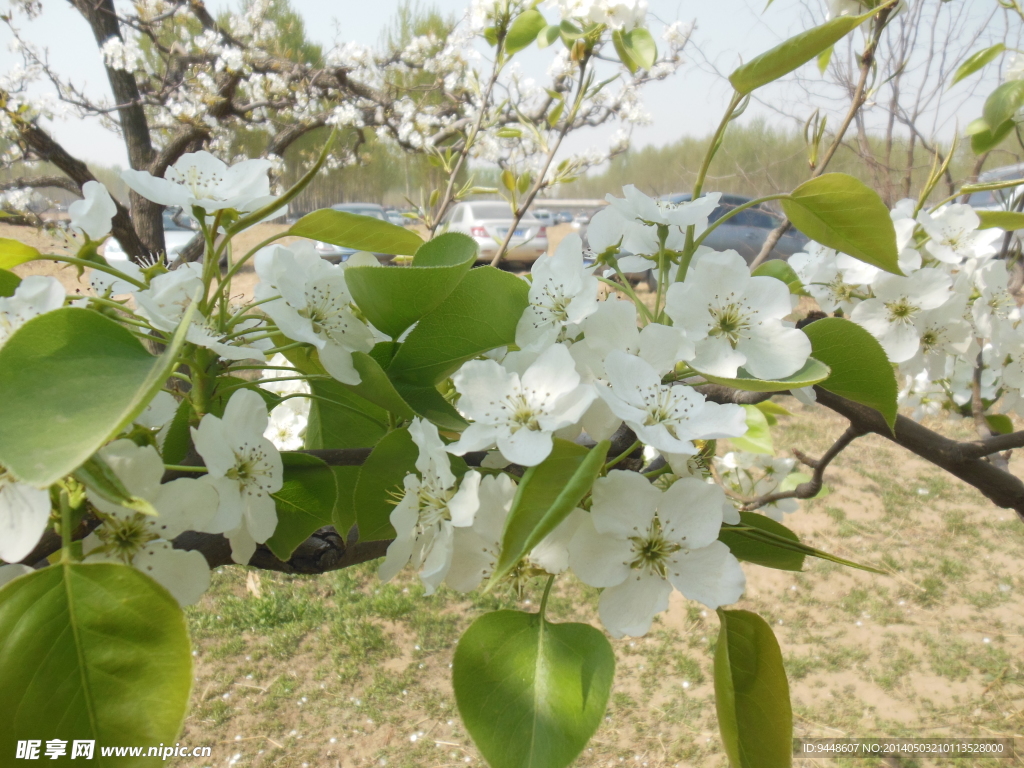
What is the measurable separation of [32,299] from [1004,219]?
808 millimetres

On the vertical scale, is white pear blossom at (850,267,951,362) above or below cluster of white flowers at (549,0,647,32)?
below

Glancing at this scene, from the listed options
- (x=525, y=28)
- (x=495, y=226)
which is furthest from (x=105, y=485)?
(x=495, y=226)

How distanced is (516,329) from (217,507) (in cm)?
20

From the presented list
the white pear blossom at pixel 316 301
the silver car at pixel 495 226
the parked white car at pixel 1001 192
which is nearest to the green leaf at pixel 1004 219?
the parked white car at pixel 1001 192

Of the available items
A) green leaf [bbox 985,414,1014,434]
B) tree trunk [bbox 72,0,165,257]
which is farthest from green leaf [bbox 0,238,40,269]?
tree trunk [bbox 72,0,165,257]

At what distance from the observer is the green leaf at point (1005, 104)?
856 mm

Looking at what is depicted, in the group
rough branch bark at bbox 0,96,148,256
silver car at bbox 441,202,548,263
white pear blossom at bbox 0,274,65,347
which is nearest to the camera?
white pear blossom at bbox 0,274,65,347

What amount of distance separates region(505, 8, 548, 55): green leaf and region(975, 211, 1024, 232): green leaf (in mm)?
582

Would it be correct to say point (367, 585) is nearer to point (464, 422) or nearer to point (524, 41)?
point (524, 41)

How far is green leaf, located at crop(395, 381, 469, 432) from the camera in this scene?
410 mm

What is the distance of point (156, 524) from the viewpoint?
0.34m

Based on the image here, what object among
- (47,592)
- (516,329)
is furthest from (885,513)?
(47,592)

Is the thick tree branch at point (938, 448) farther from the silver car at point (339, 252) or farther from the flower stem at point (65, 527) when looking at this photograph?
the flower stem at point (65, 527)

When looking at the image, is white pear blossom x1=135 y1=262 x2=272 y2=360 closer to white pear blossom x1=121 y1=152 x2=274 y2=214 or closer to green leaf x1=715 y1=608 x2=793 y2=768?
white pear blossom x1=121 y1=152 x2=274 y2=214
